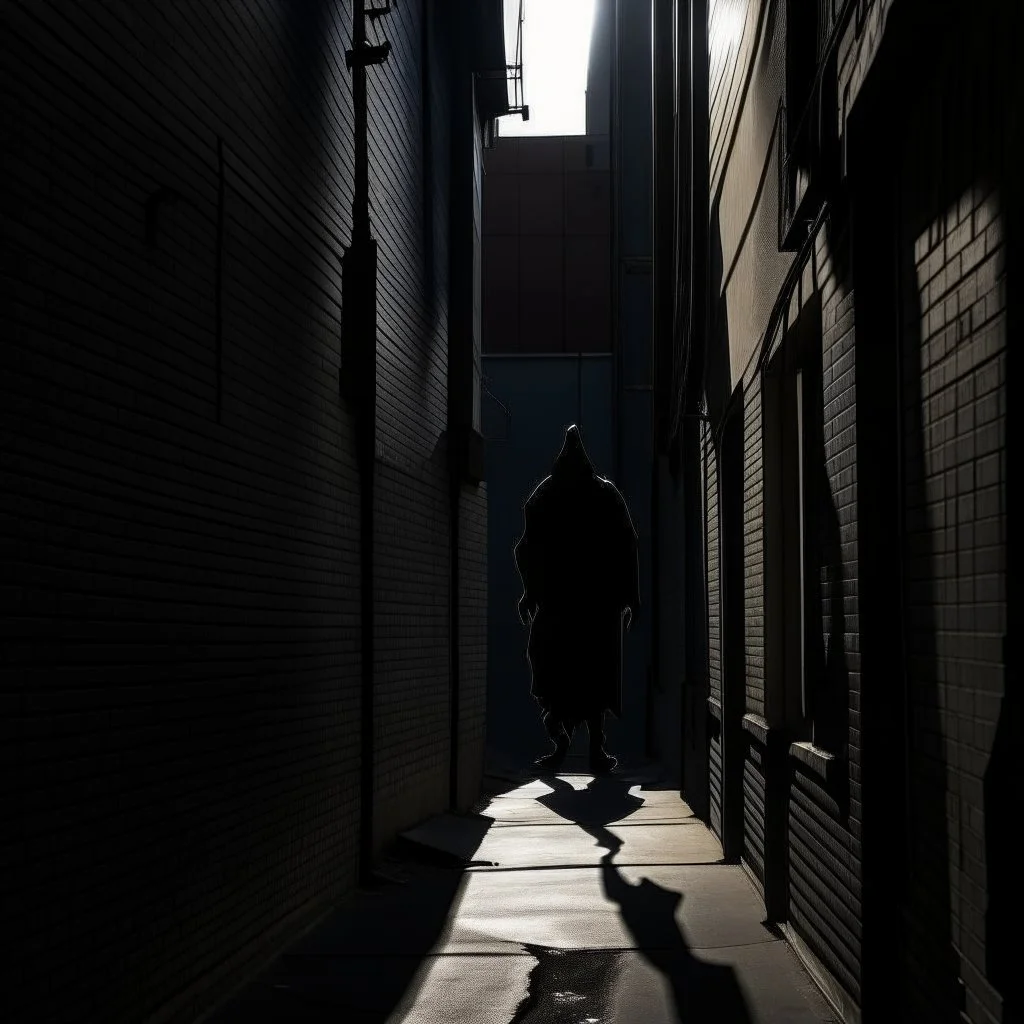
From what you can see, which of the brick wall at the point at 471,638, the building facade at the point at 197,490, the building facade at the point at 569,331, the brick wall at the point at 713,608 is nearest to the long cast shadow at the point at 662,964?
the brick wall at the point at 713,608

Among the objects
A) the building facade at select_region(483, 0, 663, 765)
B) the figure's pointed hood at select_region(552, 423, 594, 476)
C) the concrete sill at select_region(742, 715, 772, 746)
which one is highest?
the building facade at select_region(483, 0, 663, 765)

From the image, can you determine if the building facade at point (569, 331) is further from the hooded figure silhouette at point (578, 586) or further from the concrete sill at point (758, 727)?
the concrete sill at point (758, 727)

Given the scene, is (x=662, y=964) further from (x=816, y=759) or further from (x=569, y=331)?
(x=569, y=331)

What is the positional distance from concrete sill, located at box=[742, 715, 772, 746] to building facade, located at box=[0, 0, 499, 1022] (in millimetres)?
2216

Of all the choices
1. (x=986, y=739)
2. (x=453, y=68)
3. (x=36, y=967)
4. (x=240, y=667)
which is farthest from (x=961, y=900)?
(x=453, y=68)

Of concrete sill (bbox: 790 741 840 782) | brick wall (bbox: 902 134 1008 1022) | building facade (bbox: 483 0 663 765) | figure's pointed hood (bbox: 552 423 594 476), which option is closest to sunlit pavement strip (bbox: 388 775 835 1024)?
concrete sill (bbox: 790 741 840 782)

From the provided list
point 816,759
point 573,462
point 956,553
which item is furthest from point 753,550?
point 573,462

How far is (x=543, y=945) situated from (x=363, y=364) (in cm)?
367

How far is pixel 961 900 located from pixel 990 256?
61.7 inches

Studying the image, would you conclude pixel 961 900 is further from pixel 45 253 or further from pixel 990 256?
pixel 45 253

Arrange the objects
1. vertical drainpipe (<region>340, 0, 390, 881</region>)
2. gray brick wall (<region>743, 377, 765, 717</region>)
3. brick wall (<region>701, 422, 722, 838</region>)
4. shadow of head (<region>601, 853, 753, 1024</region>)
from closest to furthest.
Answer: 1. shadow of head (<region>601, 853, 753, 1024</region>)
2. gray brick wall (<region>743, 377, 765, 717</region>)
3. vertical drainpipe (<region>340, 0, 390, 881</region>)
4. brick wall (<region>701, 422, 722, 838</region>)

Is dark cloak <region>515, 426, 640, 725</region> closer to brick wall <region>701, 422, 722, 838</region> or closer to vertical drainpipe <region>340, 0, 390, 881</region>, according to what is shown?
brick wall <region>701, 422, 722, 838</region>

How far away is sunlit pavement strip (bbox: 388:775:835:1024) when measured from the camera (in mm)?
5734

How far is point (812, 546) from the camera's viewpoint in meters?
6.48
